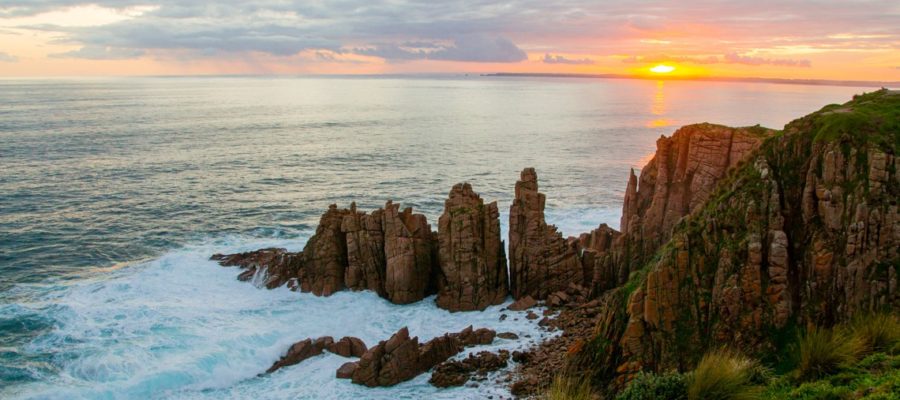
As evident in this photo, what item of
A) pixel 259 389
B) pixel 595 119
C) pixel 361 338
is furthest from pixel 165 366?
pixel 595 119

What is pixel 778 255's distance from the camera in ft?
86.0

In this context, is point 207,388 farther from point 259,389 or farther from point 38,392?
point 38,392

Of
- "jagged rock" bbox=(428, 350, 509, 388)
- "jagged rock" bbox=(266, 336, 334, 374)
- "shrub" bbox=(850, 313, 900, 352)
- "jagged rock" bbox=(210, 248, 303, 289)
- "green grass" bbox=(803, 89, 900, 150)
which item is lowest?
"jagged rock" bbox=(266, 336, 334, 374)

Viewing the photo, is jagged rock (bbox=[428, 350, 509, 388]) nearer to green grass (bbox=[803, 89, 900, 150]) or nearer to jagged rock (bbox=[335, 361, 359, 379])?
jagged rock (bbox=[335, 361, 359, 379])

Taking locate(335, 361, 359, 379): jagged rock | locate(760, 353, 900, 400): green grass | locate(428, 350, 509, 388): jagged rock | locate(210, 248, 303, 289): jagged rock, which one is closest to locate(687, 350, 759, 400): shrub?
locate(760, 353, 900, 400): green grass

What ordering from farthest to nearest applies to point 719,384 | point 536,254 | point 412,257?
1. point 412,257
2. point 536,254
3. point 719,384

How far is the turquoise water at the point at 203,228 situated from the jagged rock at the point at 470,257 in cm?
144

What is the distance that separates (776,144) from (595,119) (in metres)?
165

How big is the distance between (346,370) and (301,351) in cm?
411

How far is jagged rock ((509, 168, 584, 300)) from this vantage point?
44.7m

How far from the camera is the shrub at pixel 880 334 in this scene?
20.7 meters

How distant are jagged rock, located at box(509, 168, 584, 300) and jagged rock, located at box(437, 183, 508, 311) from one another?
128cm

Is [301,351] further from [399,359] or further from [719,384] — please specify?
[719,384]

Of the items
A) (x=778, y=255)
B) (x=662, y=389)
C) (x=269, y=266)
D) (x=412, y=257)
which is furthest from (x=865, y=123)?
(x=269, y=266)
